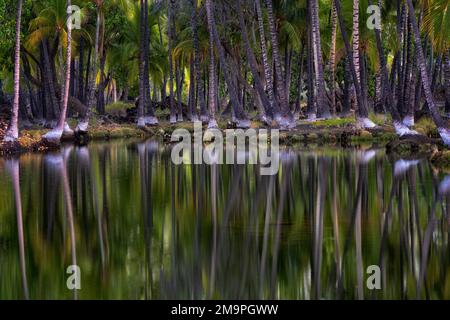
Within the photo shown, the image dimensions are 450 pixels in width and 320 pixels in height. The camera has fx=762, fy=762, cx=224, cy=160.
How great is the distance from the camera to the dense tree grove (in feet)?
121

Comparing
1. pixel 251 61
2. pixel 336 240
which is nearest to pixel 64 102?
pixel 251 61

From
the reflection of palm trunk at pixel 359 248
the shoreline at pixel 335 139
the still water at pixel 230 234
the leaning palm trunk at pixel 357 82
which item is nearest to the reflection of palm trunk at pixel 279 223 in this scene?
the still water at pixel 230 234

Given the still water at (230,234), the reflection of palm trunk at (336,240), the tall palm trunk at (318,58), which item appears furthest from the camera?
the tall palm trunk at (318,58)

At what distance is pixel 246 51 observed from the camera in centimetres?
4078

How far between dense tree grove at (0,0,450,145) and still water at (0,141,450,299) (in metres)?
9.96

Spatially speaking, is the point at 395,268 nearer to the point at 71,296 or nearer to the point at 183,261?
the point at 183,261

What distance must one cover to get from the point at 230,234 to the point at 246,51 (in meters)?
28.6

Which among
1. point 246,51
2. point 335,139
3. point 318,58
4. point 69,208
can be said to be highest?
point 246,51

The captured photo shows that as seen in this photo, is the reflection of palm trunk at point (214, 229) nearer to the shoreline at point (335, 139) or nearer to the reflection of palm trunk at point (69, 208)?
the reflection of palm trunk at point (69, 208)

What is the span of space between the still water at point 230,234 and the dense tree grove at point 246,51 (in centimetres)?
996

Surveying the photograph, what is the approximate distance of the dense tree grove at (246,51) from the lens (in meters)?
36.9

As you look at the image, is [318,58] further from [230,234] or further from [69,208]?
[230,234]

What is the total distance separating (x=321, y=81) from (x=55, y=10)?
14.4 meters

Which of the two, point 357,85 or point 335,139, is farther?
point 335,139
